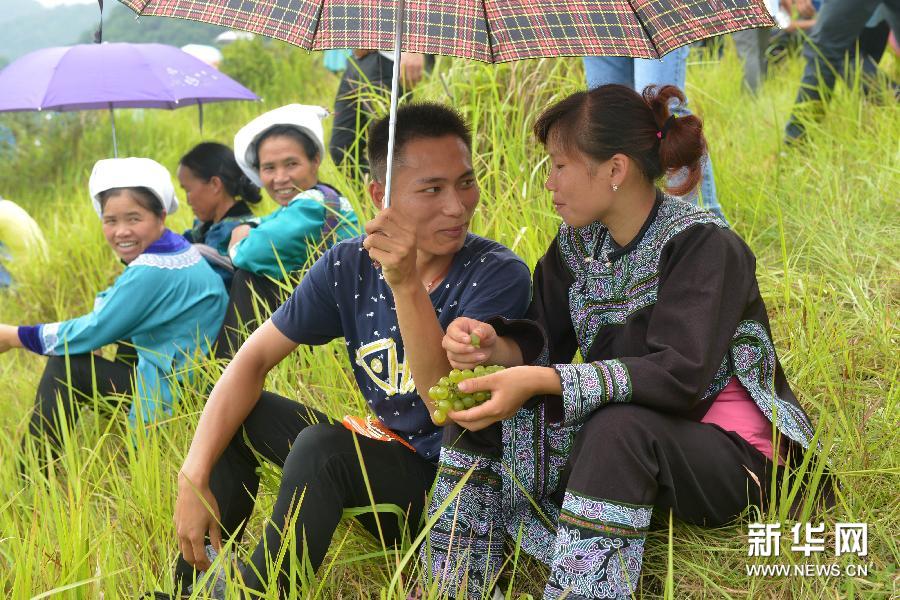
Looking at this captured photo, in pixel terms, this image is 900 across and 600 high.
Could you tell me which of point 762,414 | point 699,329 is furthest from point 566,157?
point 762,414

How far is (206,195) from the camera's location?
4.19m

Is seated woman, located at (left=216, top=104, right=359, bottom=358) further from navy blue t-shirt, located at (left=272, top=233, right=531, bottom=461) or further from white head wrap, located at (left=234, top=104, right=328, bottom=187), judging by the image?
navy blue t-shirt, located at (left=272, top=233, right=531, bottom=461)

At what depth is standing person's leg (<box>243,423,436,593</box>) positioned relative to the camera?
1.95 meters

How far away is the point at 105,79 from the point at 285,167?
1372 millimetres

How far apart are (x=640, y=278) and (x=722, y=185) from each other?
82.5 inches

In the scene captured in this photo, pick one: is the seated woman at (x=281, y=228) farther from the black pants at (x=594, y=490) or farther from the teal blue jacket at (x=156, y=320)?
the black pants at (x=594, y=490)

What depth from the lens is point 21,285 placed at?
549cm

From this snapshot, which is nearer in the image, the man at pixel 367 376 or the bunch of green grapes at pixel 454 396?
the bunch of green grapes at pixel 454 396

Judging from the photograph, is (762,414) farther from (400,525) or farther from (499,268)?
(400,525)

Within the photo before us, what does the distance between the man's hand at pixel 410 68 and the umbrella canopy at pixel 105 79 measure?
101 cm

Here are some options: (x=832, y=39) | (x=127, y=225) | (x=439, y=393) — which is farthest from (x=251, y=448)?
(x=832, y=39)

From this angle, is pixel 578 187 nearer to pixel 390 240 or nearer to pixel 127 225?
pixel 390 240

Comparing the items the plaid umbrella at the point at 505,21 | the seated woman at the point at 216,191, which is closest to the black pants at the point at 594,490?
the plaid umbrella at the point at 505,21

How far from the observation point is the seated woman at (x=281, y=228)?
3412mm
